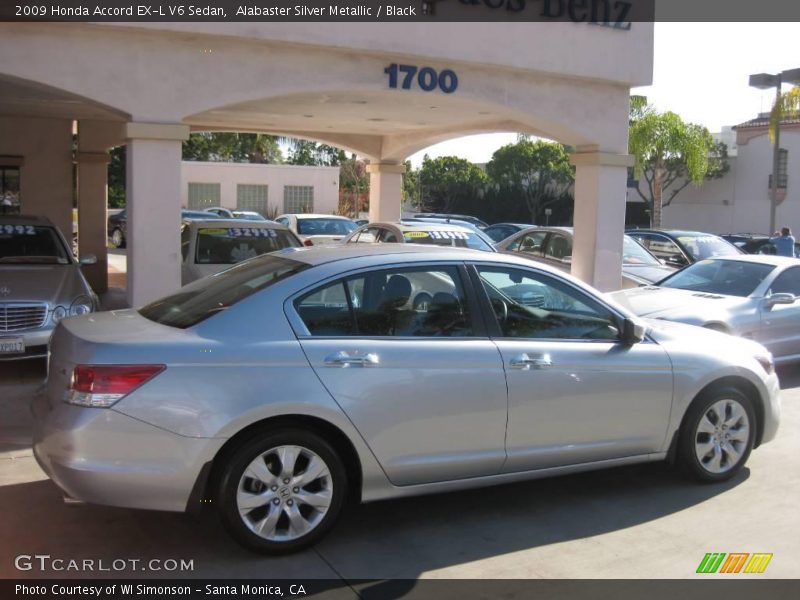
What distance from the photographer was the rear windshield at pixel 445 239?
1253 centimetres

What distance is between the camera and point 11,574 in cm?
429

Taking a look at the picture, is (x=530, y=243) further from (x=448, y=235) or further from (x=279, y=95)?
(x=279, y=95)

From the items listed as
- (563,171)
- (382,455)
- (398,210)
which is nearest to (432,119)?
(398,210)

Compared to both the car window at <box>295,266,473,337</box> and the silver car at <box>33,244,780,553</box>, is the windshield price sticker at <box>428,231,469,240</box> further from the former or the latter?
the car window at <box>295,266,473,337</box>

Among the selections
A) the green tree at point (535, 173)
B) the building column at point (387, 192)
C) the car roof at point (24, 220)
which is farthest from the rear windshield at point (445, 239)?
the green tree at point (535, 173)

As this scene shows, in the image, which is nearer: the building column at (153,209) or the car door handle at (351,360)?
A: the car door handle at (351,360)

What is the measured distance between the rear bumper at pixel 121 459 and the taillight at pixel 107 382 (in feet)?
0.17

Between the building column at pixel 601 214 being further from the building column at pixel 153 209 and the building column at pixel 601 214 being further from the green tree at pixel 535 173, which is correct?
the green tree at pixel 535 173

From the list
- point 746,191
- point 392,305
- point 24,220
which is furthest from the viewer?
point 746,191

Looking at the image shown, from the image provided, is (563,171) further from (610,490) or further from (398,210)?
(610,490)

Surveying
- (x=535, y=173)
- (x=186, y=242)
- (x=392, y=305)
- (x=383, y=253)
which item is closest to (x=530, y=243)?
→ (x=186, y=242)

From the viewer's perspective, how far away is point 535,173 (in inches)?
1880

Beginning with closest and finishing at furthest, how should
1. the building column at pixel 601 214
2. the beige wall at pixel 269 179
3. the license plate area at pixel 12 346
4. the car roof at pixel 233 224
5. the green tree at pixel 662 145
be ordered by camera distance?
the license plate area at pixel 12 346 → the car roof at pixel 233 224 → the building column at pixel 601 214 → the green tree at pixel 662 145 → the beige wall at pixel 269 179

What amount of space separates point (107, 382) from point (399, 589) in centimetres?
180
